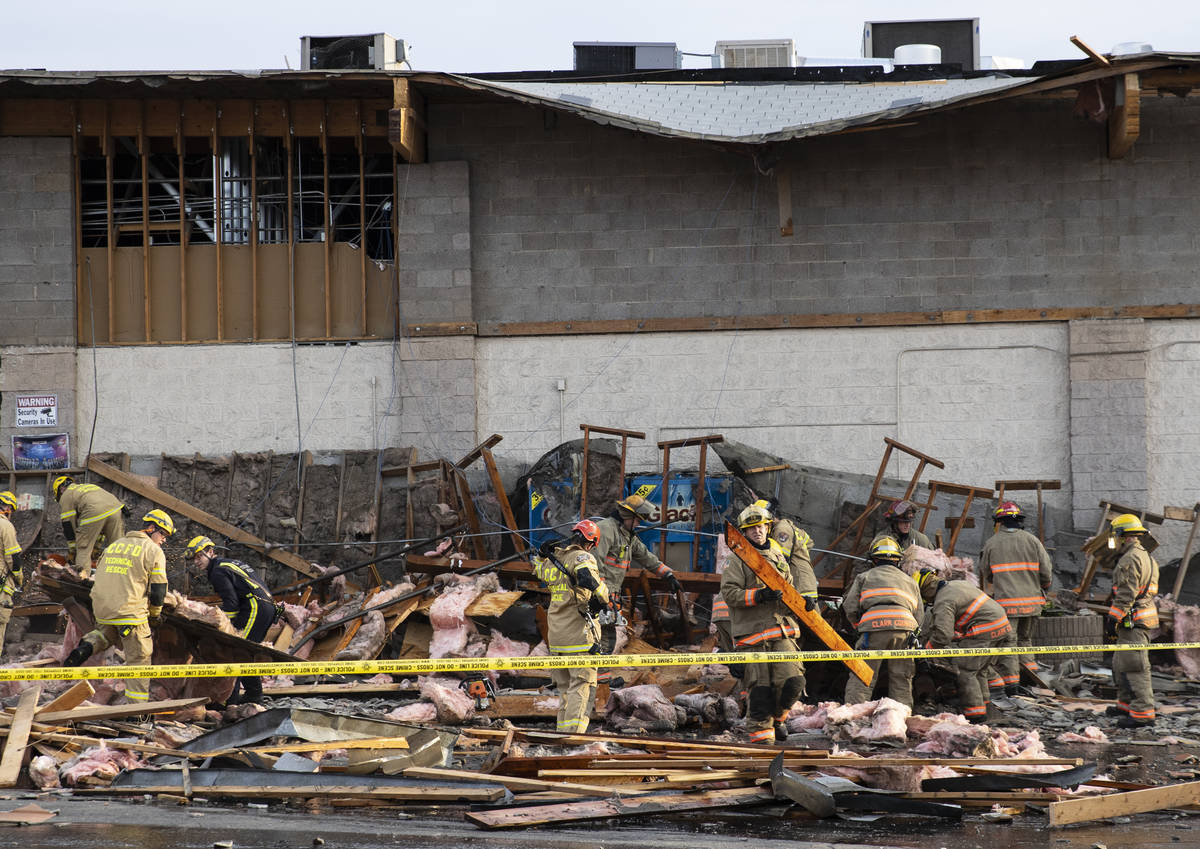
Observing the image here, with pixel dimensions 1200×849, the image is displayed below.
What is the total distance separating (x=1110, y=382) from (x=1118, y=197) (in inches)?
88.0

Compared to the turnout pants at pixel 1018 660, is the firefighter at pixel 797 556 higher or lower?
higher

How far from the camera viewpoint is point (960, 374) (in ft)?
51.5

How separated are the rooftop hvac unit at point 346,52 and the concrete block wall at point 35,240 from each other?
4.48 m

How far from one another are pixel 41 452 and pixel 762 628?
9818 millimetres

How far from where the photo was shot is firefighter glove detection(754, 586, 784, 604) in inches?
401

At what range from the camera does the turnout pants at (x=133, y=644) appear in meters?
10.1

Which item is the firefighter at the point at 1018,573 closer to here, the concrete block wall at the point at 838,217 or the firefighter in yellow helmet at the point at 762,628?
the firefighter in yellow helmet at the point at 762,628

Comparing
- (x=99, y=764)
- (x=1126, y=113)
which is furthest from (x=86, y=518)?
(x=1126, y=113)

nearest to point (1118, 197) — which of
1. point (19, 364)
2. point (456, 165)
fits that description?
point (456, 165)

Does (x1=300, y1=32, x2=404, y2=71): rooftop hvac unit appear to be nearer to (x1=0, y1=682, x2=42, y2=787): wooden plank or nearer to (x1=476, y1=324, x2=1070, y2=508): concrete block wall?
(x1=476, y1=324, x2=1070, y2=508): concrete block wall

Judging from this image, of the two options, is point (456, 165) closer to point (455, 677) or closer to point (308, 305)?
point (308, 305)

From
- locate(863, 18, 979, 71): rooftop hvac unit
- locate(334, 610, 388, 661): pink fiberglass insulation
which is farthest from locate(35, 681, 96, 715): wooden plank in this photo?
locate(863, 18, 979, 71): rooftop hvac unit

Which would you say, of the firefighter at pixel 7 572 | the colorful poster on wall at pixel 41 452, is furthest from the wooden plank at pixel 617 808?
the colorful poster on wall at pixel 41 452

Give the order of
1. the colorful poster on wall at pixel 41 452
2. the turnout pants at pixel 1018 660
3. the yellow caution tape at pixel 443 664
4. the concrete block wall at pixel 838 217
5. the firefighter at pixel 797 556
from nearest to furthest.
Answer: the yellow caution tape at pixel 443 664, the firefighter at pixel 797 556, the turnout pants at pixel 1018 660, the concrete block wall at pixel 838 217, the colorful poster on wall at pixel 41 452
